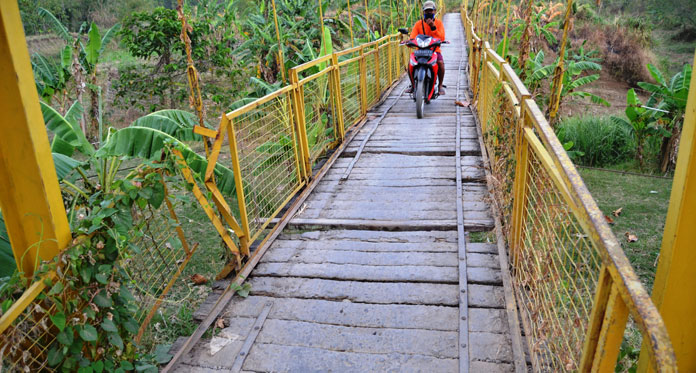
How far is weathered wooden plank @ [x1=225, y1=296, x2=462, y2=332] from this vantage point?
122 inches

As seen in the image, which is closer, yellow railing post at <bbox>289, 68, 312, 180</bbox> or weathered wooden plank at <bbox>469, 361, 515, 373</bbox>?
weathered wooden plank at <bbox>469, 361, 515, 373</bbox>

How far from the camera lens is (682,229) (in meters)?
1.77

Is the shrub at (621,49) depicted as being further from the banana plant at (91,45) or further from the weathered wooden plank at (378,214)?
the banana plant at (91,45)

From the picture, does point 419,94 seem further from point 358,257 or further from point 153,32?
point 153,32

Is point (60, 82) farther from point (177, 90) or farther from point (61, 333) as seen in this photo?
point (61, 333)

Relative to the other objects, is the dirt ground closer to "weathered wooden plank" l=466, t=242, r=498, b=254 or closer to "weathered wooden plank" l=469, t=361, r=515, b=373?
"weathered wooden plank" l=466, t=242, r=498, b=254

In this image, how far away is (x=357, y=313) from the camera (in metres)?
3.26

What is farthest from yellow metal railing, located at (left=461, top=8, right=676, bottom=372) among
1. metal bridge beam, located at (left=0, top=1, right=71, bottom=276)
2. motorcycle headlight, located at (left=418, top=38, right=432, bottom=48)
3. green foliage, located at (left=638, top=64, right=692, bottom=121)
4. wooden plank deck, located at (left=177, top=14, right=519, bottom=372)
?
green foliage, located at (left=638, top=64, right=692, bottom=121)

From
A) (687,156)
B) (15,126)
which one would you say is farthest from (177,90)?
(687,156)

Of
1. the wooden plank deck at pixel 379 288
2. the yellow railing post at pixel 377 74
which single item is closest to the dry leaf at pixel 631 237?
the wooden plank deck at pixel 379 288

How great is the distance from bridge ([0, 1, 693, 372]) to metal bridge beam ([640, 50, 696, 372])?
5 centimetres

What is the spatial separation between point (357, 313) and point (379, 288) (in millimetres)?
329

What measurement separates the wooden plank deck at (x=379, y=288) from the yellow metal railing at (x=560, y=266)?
0.30m

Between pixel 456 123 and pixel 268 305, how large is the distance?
5492 mm
